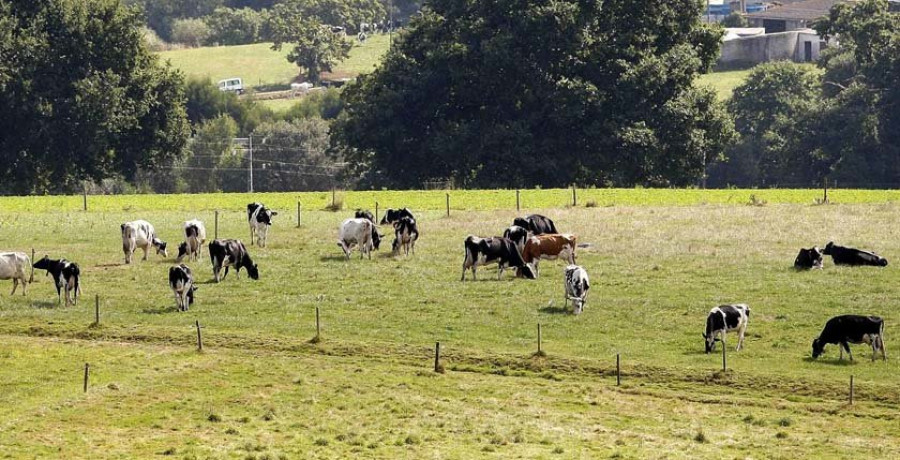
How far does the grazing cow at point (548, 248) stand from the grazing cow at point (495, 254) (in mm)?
835

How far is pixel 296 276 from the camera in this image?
2170 inches

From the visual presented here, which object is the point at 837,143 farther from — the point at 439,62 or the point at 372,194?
the point at 372,194

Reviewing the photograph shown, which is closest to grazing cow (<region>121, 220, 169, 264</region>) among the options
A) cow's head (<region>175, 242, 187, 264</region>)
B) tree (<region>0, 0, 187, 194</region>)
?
cow's head (<region>175, 242, 187, 264</region>)

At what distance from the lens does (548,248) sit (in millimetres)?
55500

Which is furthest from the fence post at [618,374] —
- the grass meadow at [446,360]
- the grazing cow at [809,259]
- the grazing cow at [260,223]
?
the grazing cow at [260,223]

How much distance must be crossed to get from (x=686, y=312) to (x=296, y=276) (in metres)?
13.6

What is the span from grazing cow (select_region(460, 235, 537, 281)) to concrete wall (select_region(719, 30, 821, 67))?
129m

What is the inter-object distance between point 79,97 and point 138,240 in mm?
42393

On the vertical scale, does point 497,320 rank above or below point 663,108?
below

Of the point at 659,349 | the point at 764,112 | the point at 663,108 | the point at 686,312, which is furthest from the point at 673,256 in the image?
the point at 764,112

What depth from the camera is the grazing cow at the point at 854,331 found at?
41875 mm

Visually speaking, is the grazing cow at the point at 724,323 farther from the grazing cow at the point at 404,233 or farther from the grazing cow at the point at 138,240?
the grazing cow at the point at 138,240

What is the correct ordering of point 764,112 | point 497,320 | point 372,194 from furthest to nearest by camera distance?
point 764,112, point 372,194, point 497,320

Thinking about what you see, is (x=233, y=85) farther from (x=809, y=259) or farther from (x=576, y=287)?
(x=576, y=287)
